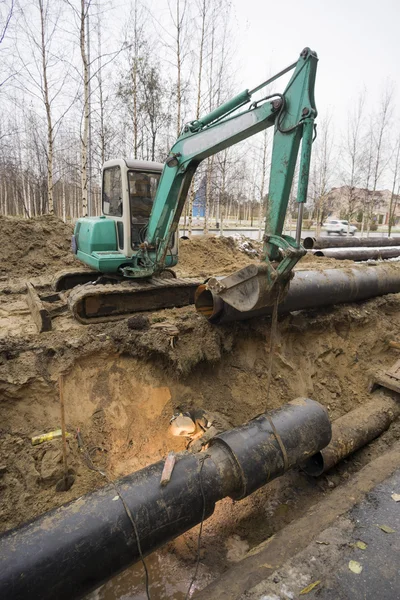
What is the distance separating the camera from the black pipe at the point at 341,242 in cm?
1271

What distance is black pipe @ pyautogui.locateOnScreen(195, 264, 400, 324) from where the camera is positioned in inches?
220

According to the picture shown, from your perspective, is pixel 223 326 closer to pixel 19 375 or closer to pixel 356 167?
pixel 19 375

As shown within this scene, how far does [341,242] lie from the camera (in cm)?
1381

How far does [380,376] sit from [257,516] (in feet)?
11.3

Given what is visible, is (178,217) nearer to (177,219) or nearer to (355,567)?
(177,219)

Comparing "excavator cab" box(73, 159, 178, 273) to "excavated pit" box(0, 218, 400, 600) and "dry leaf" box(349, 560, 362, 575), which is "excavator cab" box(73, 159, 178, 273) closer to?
"excavated pit" box(0, 218, 400, 600)

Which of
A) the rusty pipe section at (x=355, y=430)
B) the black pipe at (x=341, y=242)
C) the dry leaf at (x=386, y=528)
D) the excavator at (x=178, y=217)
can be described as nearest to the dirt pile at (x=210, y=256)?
the black pipe at (x=341, y=242)

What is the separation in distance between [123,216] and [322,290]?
12.8 ft

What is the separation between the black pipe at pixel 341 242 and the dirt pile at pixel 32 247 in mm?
8214

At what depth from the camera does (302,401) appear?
4.09 metres

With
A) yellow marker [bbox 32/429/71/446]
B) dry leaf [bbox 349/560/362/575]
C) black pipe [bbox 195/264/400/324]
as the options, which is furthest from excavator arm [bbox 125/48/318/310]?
yellow marker [bbox 32/429/71/446]

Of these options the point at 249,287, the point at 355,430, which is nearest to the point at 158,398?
the point at 249,287

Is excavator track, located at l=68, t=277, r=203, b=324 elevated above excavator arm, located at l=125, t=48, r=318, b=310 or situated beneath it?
situated beneath

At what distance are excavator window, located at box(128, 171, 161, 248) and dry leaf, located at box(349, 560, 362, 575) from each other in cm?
536
